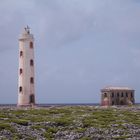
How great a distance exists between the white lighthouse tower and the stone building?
26.8 m

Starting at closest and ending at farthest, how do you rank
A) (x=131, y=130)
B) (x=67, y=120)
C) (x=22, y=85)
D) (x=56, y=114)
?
(x=131, y=130) → (x=67, y=120) → (x=56, y=114) → (x=22, y=85)

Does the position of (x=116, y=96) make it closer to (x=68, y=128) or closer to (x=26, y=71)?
(x=26, y=71)

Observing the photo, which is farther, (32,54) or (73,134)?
(32,54)

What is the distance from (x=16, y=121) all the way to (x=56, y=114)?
1135 cm

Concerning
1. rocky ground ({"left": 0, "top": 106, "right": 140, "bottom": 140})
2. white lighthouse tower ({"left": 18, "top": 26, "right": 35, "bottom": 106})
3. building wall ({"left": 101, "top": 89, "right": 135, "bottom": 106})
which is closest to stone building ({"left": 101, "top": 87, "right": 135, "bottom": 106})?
building wall ({"left": 101, "top": 89, "right": 135, "bottom": 106})

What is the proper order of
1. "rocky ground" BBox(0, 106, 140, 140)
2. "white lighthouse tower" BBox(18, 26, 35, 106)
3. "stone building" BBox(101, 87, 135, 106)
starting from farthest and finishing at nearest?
"stone building" BBox(101, 87, 135, 106) < "white lighthouse tower" BBox(18, 26, 35, 106) < "rocky ground" BBox(0, 106, 140, 140)

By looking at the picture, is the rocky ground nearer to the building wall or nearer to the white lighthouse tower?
the white lighthouse tower

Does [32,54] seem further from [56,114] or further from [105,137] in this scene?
[105,137]

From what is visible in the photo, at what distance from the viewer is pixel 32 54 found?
74375 mm

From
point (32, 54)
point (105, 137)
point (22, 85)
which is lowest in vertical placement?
point (105, 137)

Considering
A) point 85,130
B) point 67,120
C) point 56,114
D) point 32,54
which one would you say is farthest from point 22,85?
point 85,130

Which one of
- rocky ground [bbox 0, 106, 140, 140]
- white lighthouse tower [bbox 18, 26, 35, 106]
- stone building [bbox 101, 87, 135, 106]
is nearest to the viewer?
rocky ground [bbox 0, 106, 140, 140]

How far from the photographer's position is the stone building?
321 ft

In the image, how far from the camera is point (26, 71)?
7412cm
